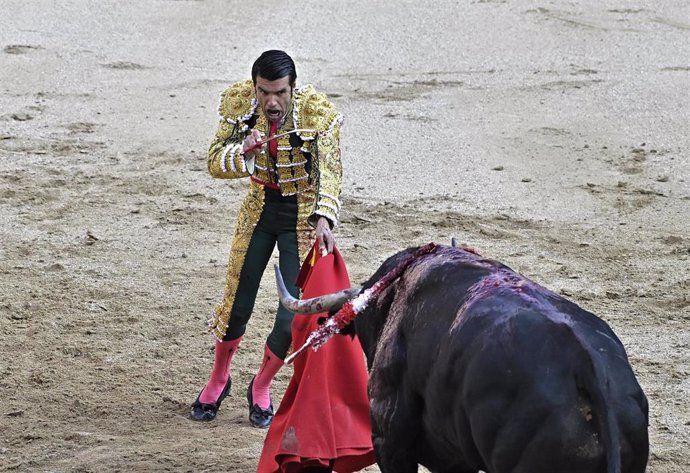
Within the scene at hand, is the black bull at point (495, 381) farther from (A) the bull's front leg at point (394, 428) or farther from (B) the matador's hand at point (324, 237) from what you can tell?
(B) the matador's hand at point (324, 237)

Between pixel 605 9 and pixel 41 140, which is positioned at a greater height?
pixel 605 9

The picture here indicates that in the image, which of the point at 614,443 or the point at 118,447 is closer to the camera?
the point at 614,443

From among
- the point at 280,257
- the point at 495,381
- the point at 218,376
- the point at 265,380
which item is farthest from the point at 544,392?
the point at 218,376

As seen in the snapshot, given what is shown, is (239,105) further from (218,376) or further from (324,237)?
(218,376)

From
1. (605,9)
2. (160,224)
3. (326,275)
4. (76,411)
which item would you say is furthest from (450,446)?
(605,9)

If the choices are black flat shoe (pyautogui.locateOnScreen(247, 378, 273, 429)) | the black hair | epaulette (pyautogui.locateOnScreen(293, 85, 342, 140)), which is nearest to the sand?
black flat shoe (pyautogui.locateOnScreen(247, 378, 273, 429))

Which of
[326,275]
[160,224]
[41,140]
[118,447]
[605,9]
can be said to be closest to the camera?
[326,275]

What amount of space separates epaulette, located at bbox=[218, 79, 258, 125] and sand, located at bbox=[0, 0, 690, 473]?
1.37 metres

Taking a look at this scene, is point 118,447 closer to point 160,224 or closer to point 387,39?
point 160,224

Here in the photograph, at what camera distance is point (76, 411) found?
18.0 feet

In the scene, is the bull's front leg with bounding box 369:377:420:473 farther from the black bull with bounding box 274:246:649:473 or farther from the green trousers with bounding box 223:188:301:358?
the green trousers with bounding box 223:188:301:358

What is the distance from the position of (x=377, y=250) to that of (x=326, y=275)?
2.50 meters

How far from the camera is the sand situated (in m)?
5.66

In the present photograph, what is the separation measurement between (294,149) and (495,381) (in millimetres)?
1928
